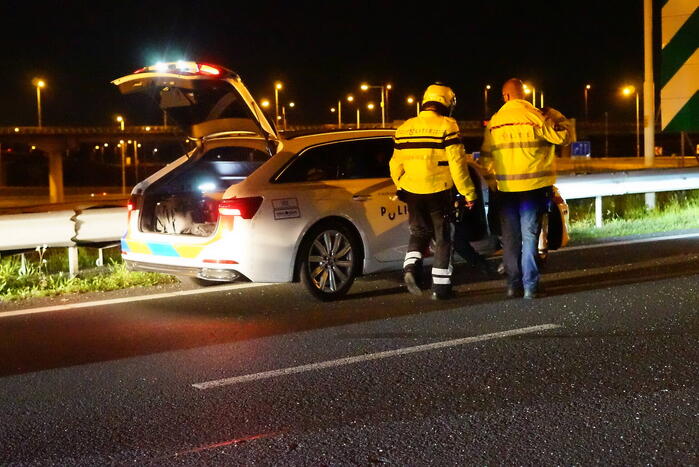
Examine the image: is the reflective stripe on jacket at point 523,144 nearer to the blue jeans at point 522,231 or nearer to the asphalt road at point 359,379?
the blue jeans at point 522,231

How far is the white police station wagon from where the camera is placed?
25.5ft

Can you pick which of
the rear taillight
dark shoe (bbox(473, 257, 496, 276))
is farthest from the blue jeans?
the rear taillight

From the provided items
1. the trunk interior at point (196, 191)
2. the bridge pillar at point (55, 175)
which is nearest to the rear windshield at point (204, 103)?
the trunk interior at point (196, 191)

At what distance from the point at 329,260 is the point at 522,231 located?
1.67 metres

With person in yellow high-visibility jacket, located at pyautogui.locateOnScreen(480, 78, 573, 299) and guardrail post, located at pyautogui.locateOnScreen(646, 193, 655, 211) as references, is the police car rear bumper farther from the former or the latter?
guardrail post, located at pyautogui.locateOnScreen(646, 193, 655, 211)

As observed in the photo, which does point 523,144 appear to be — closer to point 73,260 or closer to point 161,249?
point 161,249

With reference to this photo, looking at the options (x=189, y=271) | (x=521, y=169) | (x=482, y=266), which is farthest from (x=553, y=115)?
(x=189, y=271)

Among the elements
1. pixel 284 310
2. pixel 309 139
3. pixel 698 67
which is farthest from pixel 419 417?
pixel 698 67

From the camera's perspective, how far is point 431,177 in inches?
313

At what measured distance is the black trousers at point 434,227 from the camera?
316 inches

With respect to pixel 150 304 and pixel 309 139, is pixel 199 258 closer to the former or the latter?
pixel 150 304

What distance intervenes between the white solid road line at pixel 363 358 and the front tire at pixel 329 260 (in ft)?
6.05

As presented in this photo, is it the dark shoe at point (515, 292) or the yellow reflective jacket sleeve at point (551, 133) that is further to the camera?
the dark shoe at point (515, 292)

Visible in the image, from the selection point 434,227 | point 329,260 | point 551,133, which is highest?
point 551,133
